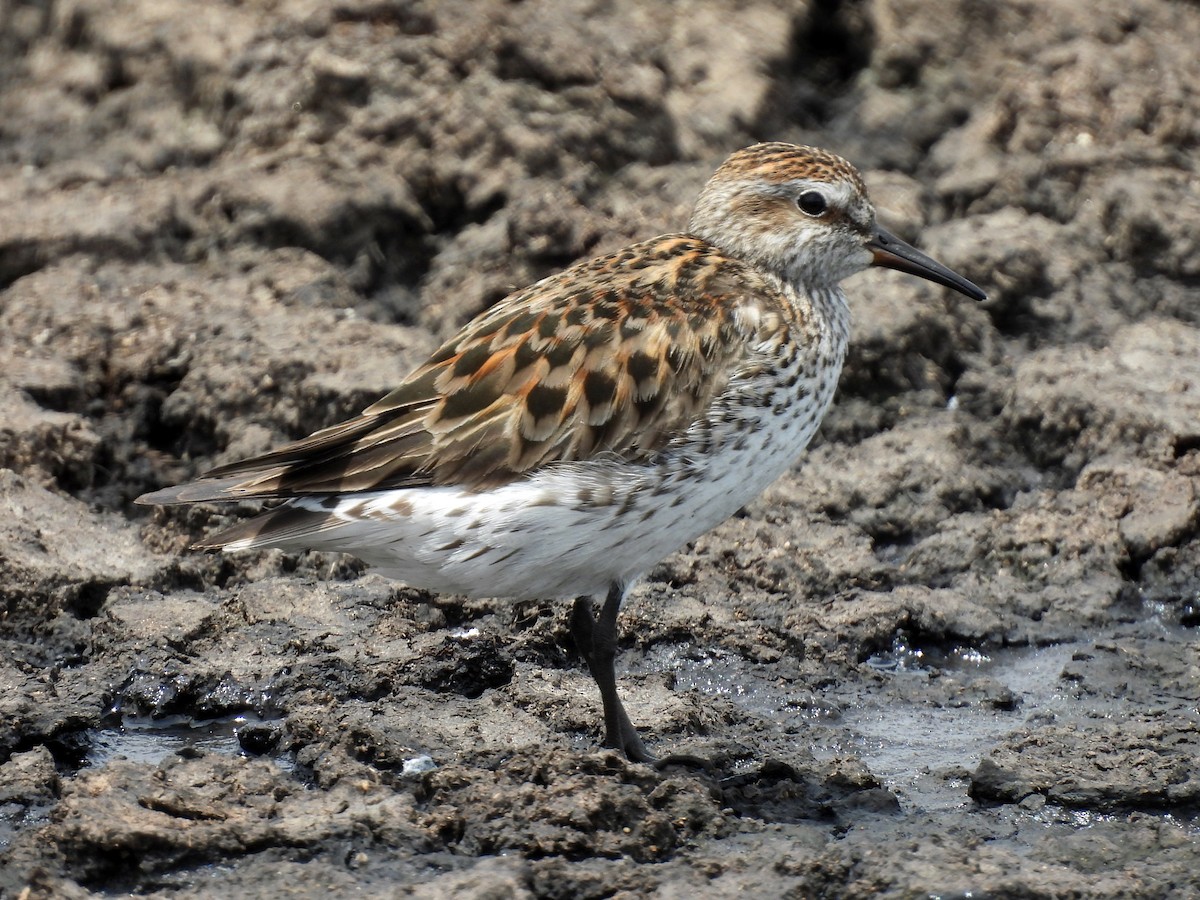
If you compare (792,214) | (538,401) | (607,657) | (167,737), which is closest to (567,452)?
(538,401)

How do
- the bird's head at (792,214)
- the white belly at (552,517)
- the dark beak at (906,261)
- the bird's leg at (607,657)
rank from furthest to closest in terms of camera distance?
the dark beak at (906,261), the bird's head at (792,214), the bird's leg at (607,657), the white belly at (552,517)

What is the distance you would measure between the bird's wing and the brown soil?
82 centimetres

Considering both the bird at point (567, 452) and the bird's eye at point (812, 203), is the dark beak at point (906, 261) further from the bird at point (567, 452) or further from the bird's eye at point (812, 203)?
the bird at point (567, 452)

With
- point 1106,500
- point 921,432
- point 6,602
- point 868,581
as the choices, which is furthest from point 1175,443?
point 6,602

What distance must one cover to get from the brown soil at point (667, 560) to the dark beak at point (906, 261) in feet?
3.37

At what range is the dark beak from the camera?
6.27 m

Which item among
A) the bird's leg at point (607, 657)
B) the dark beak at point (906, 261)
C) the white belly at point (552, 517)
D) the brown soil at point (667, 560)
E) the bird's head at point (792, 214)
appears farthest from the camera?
the dark beak at point (906, 261)

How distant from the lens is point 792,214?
19.8 feet

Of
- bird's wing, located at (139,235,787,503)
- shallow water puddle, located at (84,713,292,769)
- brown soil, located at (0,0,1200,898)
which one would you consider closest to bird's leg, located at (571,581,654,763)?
brown soil, located at (0,0,1200,898)

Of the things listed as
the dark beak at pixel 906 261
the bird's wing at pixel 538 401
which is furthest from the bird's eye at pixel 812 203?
the bird's wing at pixel 538 401

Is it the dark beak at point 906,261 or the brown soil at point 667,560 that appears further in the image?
the dark beak at point 906,261

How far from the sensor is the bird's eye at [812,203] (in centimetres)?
605

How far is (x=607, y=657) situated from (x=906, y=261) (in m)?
1.95

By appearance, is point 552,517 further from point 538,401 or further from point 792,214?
point 792,214
